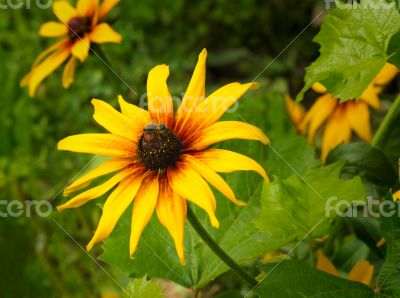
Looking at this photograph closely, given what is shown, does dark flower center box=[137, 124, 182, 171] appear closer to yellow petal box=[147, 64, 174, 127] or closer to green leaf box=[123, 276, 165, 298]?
yellow petal box=[147, 64, 174, 127]

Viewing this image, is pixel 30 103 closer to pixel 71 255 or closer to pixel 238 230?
pixel 71 255

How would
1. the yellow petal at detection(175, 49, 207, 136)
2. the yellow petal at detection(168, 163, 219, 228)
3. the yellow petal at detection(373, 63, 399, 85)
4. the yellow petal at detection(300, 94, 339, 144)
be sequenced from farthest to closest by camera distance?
the yellow petal at detection(300, 94, 339, 144)
the yellow petal at detection(373, 63, 399, 85)
the yellow petal at detection(175, 49, 207, 136)
the yellow petal at detection(168, 163, 219, 228)

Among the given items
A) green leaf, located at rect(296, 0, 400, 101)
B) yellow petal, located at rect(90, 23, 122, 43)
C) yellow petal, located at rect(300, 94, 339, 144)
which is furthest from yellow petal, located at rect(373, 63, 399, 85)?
yellow petal, located at rect(90, 23, 122, 43)

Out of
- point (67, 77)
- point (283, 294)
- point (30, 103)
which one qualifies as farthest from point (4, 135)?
point (283, 294)

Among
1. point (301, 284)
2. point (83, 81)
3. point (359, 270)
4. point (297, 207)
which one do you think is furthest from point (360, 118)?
point (83, 81)

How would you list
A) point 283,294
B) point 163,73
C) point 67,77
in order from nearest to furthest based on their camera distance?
point 283,294, point 163,73, point 67,77

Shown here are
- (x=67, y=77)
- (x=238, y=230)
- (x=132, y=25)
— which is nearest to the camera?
(x=238, y=230)

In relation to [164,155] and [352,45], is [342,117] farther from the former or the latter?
[164,155]
